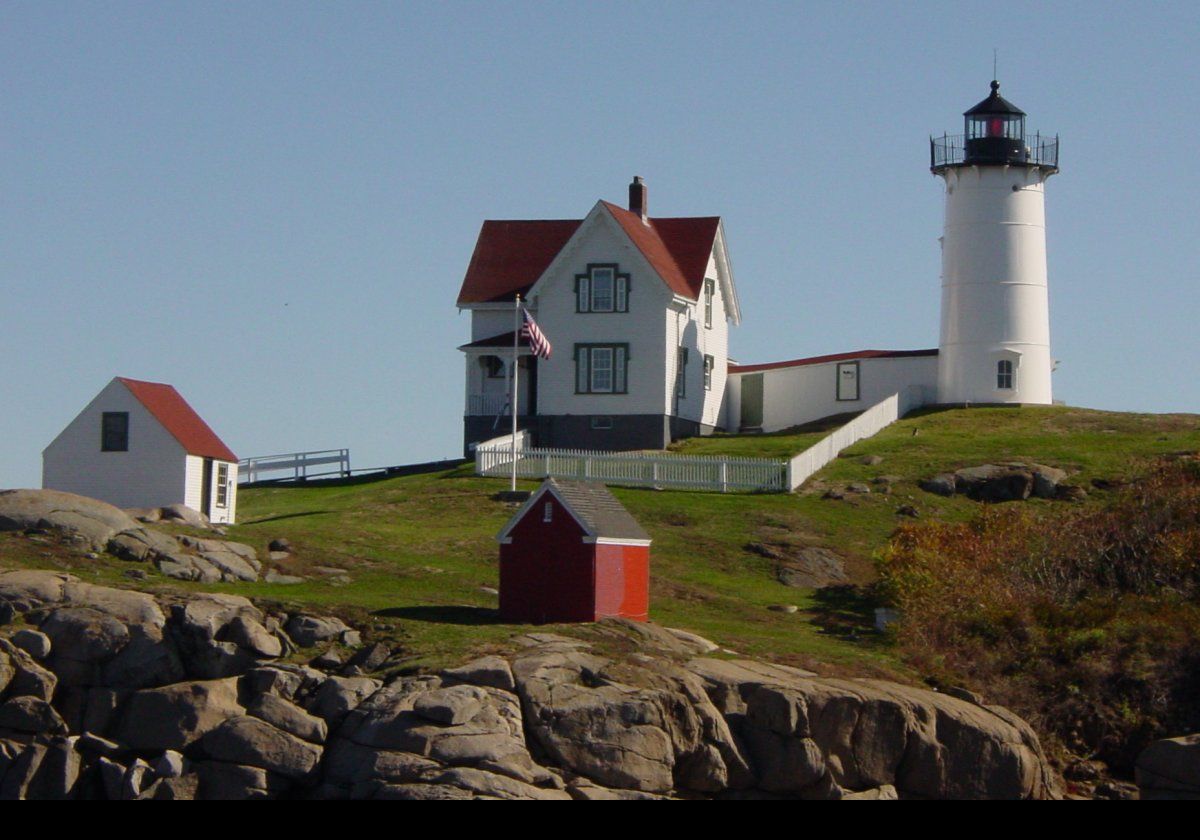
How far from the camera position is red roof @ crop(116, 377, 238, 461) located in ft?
147

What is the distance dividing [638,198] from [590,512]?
27.1m

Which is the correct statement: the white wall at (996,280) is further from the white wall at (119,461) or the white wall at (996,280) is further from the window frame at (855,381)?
the white wall at (119,461)

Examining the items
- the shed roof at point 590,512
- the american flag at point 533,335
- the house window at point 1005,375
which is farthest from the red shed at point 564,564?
the house window at point 1005,375

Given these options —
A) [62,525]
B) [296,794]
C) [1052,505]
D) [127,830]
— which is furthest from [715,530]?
[127,830]

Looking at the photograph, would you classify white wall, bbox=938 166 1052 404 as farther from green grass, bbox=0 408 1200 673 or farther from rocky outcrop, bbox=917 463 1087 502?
rocky outcrop, bbox=917 463 1087 502

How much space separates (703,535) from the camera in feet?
146

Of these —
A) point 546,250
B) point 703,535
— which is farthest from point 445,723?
point 546,250

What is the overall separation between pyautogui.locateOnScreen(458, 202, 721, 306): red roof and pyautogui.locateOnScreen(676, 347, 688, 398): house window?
5.67 ft

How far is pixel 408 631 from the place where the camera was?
31.6 metres

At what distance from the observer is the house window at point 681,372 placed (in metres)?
57.8

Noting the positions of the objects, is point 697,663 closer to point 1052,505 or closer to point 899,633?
point 899,633

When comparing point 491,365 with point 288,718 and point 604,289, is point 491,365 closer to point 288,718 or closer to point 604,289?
point 604,289

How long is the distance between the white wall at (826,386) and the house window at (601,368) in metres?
7.29

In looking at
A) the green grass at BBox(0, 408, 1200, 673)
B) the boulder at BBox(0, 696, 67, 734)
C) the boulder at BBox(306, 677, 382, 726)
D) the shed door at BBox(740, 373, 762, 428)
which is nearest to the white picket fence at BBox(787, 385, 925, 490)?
the green grass at BBox(0, 408, 1200, 673)
